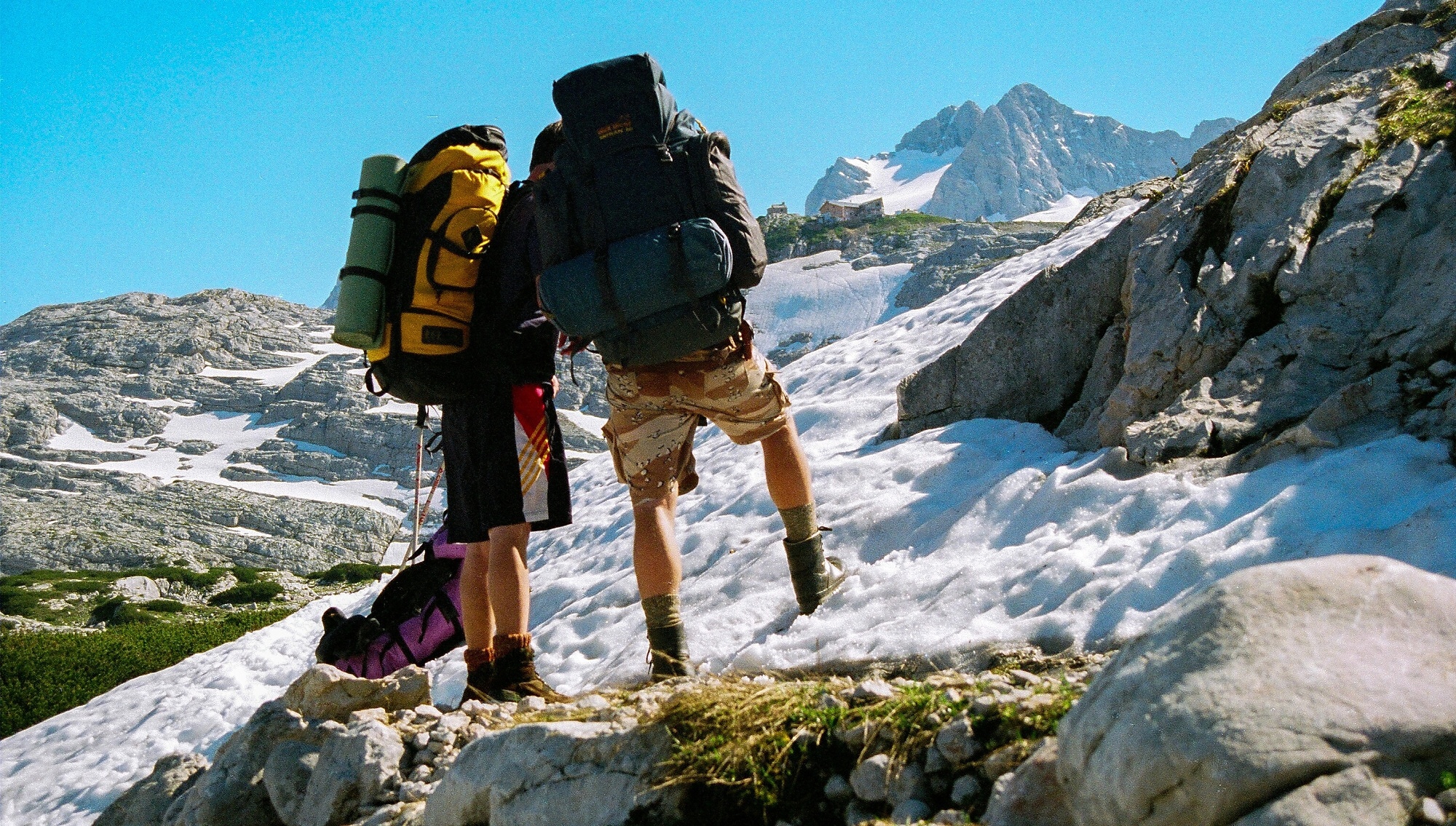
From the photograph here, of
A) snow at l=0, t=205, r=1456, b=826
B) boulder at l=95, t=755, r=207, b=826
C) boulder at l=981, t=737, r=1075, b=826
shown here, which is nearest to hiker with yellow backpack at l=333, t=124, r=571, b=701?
snow at l=0, t=205, r=1456, b=826

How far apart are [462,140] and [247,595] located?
131ft

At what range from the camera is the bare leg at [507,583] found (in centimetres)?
496

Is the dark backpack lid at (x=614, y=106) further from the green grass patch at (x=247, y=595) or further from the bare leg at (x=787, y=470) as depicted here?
the green grass patch at (x=247, y=595)

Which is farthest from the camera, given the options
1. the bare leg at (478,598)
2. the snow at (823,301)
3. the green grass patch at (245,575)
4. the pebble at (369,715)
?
the snow at (823,301)

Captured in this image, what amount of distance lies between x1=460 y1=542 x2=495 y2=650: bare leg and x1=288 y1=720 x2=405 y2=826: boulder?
0.85m

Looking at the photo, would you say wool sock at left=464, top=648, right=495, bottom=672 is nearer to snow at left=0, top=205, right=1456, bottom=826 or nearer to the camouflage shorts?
snow at left=0, top=205, right=1456, bottom=826

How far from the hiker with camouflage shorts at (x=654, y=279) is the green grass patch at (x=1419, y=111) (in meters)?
4.18

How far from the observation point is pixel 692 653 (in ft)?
18.0

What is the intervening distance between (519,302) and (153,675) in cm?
770

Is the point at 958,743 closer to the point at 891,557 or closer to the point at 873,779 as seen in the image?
the point at 873,779

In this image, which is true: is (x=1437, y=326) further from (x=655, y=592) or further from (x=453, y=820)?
(x=453, y=820)

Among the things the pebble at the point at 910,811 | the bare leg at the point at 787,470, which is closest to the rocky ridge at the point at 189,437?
the bare leg at the point at 787,470

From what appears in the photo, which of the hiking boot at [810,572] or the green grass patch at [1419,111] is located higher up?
the green grass patch at [1419,111]

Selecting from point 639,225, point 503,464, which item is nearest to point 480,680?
point 503,464
